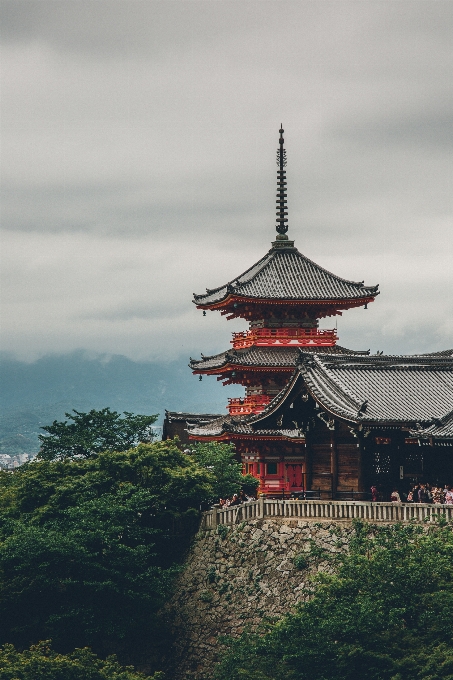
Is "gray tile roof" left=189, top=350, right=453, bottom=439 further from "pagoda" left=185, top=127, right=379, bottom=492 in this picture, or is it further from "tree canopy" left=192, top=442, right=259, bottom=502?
"pagoda" left=185, top=127, right=379, bottom=492

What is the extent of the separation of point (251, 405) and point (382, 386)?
16652 millimetres

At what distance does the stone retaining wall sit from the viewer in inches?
1877

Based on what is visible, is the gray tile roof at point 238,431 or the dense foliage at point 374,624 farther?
the gray tile roof at point 238,431

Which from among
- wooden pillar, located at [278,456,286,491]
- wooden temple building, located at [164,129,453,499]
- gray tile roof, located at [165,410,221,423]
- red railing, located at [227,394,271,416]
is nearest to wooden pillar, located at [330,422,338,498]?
wooden temple building, located at [164,129,453,499]

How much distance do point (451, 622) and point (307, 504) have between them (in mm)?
9802

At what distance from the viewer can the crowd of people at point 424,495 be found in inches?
1897

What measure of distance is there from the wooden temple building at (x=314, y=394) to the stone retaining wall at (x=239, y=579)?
492 cm

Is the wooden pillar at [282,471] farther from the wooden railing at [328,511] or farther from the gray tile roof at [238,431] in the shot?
the wooden railing at [328,511]

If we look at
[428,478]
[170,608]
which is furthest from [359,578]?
[170,608]

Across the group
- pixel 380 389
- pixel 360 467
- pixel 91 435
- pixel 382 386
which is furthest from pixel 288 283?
pixel 360 467

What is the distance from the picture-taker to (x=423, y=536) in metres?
44.8

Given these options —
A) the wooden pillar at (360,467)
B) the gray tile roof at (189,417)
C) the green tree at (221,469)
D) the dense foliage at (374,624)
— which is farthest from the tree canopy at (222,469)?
the gray tile roof at (189,417)

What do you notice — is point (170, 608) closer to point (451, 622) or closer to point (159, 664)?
point (159, 664)

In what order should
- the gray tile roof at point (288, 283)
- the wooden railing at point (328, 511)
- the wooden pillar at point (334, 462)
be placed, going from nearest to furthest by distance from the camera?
the wooden railing at point (328, 511) → the wooden pillar at point (334, 462) → the gray tile roof at point (288, 283)
